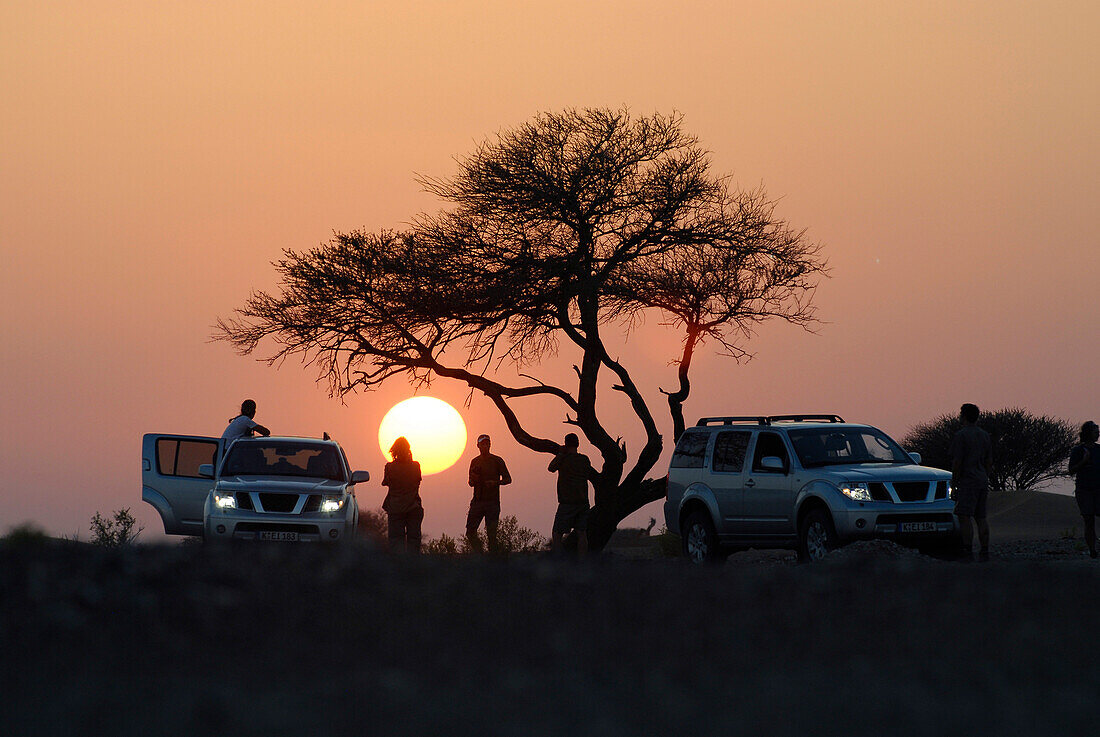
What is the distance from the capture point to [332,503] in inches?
717

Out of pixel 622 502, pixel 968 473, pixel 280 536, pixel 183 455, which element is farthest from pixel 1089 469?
pixel 622 502

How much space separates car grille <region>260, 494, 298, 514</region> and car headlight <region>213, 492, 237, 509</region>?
0.38 meters

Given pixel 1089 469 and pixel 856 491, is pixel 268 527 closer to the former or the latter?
pixel 856 491

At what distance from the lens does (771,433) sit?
717 inches

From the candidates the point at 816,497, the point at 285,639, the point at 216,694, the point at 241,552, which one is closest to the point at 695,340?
the point at 816,497

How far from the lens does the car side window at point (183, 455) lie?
1961cm

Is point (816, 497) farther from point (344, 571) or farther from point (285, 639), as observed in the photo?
point (285, 639)

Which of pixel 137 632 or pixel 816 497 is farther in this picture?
pixel 816 497

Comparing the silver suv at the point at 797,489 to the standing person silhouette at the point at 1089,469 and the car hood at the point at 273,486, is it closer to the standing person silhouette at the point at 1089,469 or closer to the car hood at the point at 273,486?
the standing person silhouette at the point at 1089,469

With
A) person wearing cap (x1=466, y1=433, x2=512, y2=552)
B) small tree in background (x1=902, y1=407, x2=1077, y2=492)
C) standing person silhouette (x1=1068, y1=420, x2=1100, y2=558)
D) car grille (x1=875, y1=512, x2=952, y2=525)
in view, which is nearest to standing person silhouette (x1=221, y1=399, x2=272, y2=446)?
person wearing cap (x1=466, y1=433, x2=512, y2=552)

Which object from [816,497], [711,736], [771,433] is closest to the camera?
[711,736]

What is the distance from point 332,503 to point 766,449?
614cm

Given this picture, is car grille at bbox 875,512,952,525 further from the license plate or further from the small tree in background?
the small tree in background

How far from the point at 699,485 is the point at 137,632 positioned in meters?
10.1
